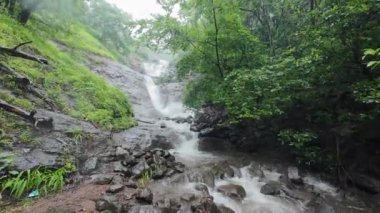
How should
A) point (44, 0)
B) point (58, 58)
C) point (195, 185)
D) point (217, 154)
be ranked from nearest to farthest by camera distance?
point (195, 185)
point (217, 154)
point (44, 0)
point (58, 58)

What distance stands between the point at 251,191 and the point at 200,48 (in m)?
6.91

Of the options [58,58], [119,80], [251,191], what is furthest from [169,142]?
[119,80]

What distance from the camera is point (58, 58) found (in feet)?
45.2

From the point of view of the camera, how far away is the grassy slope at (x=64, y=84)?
10.2 meters

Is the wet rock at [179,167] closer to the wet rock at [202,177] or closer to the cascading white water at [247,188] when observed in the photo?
the wet rock at [202,177]

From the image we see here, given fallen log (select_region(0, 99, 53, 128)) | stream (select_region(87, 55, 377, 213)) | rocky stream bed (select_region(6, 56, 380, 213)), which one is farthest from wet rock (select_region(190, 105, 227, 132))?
fallen log (select_region(0, 99, 53, 128))

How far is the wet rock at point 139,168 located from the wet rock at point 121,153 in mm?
701

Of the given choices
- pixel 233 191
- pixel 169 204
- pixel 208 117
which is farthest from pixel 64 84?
pixel 233 191

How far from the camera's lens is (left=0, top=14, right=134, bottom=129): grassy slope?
10.2m

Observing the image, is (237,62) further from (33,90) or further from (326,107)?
(33,90)

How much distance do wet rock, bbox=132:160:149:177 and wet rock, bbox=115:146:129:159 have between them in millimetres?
701

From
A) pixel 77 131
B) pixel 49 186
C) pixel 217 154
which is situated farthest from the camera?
pixel 217 154

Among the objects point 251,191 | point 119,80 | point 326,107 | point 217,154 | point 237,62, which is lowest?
point 251,191

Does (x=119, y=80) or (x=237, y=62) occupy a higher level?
(x=119, y=80)
